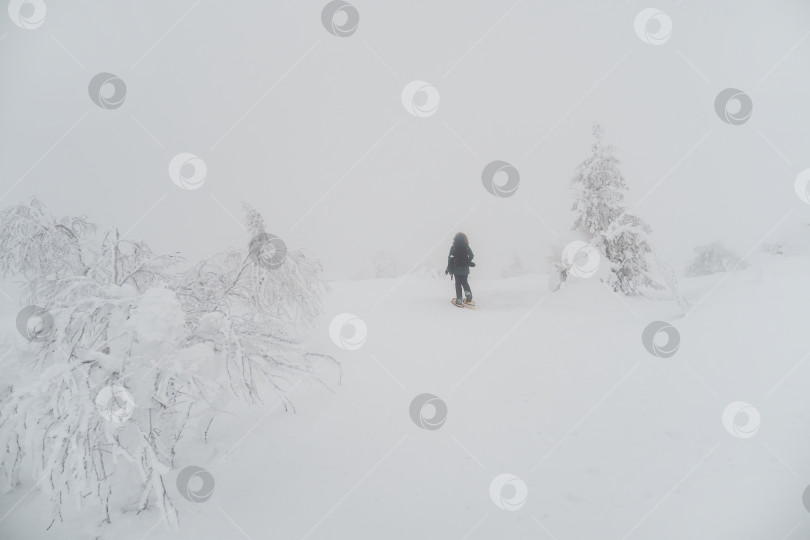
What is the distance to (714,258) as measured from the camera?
21.3 meters

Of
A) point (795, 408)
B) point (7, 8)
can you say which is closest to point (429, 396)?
point (795, 408)

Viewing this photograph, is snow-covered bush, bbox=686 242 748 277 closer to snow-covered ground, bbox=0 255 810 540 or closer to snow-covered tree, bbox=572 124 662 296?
snow-covered tree, bbox=572 124 662 296

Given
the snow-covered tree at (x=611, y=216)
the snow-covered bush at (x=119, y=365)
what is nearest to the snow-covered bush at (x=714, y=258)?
the snow-covered tree at (x=611, y=216)

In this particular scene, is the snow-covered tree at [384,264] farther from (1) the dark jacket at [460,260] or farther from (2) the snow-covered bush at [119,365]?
(2) the snow-covered bush at [119,365]

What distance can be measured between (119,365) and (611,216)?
634 inches

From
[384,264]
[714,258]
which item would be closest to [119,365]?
[384,264]

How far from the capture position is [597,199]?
1402 centimetres

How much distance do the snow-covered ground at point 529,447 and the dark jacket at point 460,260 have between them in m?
3.18

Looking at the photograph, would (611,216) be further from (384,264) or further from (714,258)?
(384,264)

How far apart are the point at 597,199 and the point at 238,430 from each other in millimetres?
14931

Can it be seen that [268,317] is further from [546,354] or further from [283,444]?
[546,354]

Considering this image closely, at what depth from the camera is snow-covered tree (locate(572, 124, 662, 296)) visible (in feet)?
45.0

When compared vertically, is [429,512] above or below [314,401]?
below

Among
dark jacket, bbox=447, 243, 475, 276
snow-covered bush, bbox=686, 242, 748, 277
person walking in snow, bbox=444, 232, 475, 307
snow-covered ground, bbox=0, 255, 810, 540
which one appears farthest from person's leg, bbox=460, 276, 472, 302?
snow-covered bush, bbox=686, 242, 748, 277
